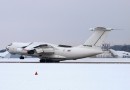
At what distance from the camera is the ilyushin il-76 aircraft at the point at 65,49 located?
60.8 metres

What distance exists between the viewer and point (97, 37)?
63188 millimetres

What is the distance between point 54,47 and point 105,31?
344 inches

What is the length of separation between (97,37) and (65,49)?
575 centimetres
